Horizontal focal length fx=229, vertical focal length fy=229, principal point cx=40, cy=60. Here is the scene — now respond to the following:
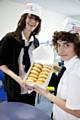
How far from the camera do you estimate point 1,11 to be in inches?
179

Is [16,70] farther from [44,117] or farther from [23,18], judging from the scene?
[44,117]

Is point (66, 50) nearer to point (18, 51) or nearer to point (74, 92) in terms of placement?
point (74, 92)

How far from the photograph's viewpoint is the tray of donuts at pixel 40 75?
1221mm


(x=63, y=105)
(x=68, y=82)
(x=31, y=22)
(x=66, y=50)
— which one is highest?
(x=31, y=22)

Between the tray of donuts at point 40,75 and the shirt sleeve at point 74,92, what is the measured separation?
0.64 ft

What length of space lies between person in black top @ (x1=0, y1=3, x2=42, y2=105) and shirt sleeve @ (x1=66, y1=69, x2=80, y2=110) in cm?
63

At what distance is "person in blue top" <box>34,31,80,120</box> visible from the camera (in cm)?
105

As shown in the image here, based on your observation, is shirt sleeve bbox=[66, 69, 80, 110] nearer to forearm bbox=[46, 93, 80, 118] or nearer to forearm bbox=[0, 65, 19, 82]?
forearm bbox=[46, 93, 80, 118]

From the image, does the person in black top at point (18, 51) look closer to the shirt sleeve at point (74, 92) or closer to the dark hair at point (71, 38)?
the dark hair at point (71, 38)

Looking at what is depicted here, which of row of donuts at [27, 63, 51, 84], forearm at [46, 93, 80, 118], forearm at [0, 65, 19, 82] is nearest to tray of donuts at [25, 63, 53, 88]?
row of donuts at [27, 63, 51, 84]

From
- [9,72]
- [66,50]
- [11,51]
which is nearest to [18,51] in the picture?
[11,51]

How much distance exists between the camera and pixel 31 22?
5.49 ft

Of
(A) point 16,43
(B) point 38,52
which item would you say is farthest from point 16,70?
(B) point 38,52

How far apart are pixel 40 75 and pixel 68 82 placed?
8.5 inches
